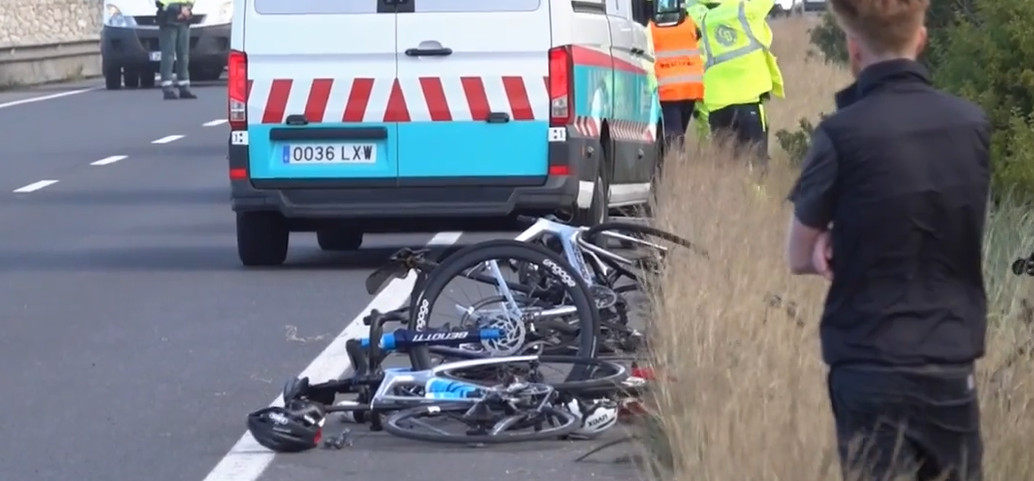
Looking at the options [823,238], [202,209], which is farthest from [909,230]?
[202,209]

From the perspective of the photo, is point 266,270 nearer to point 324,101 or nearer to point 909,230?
point 324,101

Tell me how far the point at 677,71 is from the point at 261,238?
4.93m

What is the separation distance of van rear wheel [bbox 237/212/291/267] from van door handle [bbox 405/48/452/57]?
128 centimetres

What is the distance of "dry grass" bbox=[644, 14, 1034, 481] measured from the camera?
5523 mm

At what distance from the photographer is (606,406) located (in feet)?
25.4

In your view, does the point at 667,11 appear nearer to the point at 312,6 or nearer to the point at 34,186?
the point at 312,6

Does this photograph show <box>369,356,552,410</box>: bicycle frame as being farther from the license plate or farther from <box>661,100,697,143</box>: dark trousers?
<box>661,100,697,143</box>: dark trousers

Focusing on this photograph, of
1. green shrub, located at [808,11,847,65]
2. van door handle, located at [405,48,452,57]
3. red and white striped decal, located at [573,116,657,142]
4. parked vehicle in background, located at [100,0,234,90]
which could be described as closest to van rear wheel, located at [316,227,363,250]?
red and white striped decal, located at [573,116,657,142]

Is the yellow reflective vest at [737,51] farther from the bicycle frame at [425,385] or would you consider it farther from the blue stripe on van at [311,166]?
the bicycle frame at [425,385]

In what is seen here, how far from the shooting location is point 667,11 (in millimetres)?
15047

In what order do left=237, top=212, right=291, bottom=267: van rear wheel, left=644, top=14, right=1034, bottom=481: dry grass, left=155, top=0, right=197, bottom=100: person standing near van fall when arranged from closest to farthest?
left=644, top=14, right=1034, bottom=481: dry grass, left=237, top=212, right=291, bottom=267: van rear wheel, left=155, top=0, right=197, bottom=100: person standing near van

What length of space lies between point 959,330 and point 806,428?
110cm

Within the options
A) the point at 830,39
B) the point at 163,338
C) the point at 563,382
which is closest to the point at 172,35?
the point at 830,39

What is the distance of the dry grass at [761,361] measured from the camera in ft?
18.1
